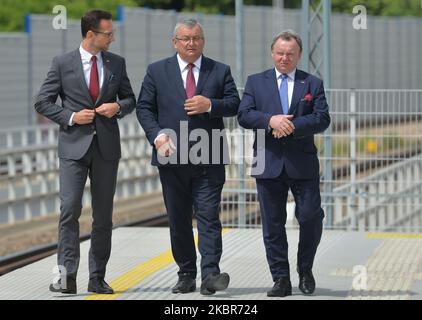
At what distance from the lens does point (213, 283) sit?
9.91m

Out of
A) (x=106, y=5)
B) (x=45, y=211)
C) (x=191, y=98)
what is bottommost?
(x=45, y=211)

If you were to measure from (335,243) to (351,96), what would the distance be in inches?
72.0

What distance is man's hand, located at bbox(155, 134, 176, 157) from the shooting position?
9.69 metres

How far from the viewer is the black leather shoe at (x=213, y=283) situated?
9906 mm

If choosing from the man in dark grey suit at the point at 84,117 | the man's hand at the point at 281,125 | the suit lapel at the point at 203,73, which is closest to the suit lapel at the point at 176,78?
the suit lapel at the point at 203,73

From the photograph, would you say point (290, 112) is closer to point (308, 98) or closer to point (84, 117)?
point (308, 98)

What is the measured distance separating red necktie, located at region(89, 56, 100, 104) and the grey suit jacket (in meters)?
0.04

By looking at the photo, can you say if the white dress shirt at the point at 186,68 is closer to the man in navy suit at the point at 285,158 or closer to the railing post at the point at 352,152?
the man in navy suit at the point at 285,158

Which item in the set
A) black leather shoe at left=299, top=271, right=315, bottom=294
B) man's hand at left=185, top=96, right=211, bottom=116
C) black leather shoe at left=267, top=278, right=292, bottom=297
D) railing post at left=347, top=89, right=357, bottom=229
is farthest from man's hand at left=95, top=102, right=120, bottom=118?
railing post at left=347, top=89, right=357, bottom=229

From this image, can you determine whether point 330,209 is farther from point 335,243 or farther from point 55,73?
point 55,73

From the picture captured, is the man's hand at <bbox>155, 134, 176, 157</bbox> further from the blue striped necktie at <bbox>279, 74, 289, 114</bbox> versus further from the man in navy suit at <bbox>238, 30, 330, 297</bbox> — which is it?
the blue striped necktie at <bbox>279, 74, 289, 114</bbox>

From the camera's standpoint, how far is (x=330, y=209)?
592 inches
